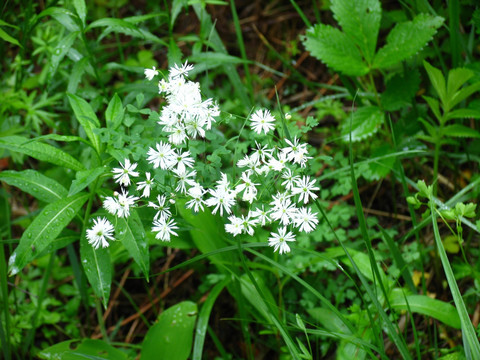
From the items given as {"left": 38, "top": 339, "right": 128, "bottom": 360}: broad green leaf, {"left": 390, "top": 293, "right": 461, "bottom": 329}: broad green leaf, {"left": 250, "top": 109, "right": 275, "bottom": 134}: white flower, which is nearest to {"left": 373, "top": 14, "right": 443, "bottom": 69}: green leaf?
{"left": 250, "top": 109, "right": 275, "bottom": 134}: white flower

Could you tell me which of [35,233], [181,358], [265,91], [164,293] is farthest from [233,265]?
[265,91]

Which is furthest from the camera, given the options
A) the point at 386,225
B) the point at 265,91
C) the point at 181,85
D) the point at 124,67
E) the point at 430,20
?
the point at 265,91

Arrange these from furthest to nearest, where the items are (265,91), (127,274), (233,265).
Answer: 1. (265,91)
2. (127,274)
3. (233,265)

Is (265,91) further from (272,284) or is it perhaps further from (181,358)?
(181,358)

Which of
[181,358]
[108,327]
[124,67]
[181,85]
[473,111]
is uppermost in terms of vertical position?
[124,67]

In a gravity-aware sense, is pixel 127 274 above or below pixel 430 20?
below

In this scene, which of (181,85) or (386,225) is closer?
(181,85)

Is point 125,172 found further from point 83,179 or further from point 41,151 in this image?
point 41,151

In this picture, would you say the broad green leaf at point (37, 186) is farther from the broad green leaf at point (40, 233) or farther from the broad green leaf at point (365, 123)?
the broad green leaf at point (365, 123)

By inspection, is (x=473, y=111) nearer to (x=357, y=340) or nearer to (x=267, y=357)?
(x=357, y=340)
